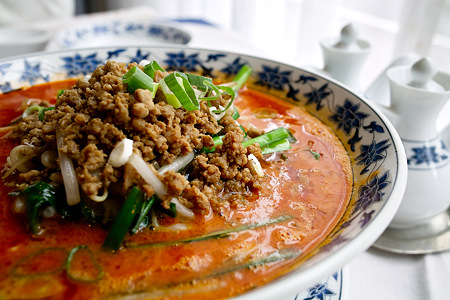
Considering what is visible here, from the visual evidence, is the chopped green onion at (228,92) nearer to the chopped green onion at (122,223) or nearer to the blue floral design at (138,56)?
the chopped green onion at (122,223)

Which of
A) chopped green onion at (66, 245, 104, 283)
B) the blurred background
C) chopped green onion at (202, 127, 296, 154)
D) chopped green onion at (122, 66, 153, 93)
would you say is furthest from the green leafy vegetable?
the blurred background

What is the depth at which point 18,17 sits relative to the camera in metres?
5.54

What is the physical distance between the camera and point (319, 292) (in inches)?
54.0

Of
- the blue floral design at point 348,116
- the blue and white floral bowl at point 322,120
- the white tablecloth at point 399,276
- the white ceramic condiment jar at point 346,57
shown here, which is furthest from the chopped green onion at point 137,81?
the white ceramic condiment jar at point 346,57

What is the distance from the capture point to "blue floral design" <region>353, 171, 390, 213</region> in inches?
46.6

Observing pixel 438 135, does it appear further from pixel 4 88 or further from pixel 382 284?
pixel 4 88

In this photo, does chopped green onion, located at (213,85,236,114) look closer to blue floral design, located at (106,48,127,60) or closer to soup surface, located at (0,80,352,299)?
soup surface, located at (0,80,352,299)

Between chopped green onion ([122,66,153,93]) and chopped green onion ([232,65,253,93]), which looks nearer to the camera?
chopped green onion ([122,66,153,93])

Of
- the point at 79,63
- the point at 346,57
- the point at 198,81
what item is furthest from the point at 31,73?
the point at 346,57

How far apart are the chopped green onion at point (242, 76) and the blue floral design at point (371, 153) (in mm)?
808

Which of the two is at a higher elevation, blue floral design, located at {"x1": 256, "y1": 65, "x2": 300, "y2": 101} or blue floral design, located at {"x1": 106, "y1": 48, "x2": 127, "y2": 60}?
blue floral design, located at {"x1": 106, "y1": 48, "x2": 127, "y2": 60}

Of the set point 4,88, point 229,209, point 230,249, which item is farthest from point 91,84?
point 4,88

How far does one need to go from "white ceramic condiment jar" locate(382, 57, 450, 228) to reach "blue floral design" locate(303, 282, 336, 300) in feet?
2.34

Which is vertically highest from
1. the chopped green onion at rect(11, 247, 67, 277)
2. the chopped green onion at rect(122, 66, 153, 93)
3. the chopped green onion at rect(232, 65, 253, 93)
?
the chopped green onion at rect(122, 66, 153, 93)
